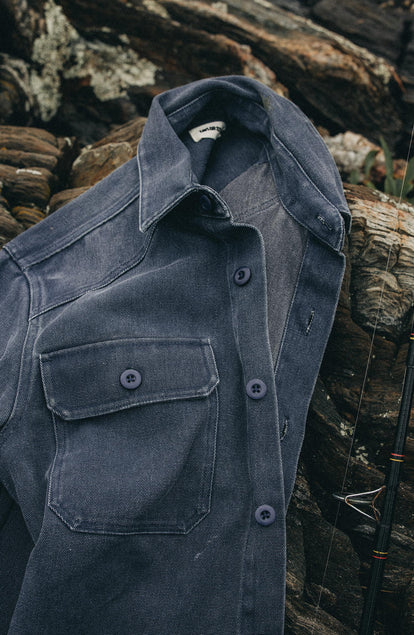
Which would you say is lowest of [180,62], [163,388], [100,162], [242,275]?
[163,388]

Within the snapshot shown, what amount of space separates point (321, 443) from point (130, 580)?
2.99 ft

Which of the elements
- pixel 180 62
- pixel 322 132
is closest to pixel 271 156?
pixel 322 132

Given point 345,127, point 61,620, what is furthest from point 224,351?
point 345,127

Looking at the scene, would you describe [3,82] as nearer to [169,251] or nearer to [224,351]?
[169,251]

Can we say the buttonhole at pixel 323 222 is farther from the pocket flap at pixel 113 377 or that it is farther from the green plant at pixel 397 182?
the green plant at pixel 397 182

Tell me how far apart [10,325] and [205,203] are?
2.97 feet

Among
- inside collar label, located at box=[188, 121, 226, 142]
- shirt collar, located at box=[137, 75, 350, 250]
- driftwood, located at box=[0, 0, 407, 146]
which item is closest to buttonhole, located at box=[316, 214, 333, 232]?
shirt collar, located at box=[137, 75, 350, 250]

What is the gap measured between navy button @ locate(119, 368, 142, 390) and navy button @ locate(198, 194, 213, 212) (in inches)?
27.4

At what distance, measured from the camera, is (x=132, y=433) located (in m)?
1.67

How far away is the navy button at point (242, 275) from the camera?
181cm

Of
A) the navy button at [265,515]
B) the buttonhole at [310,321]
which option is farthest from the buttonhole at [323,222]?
the navy button at [265,515]

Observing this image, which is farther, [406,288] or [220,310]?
[406,288]

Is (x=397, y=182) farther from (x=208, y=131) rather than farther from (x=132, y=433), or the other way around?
(x=132, y=433)

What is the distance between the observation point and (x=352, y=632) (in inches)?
72.9
